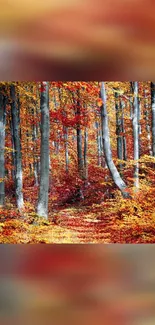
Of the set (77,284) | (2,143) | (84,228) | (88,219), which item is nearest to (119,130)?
(88,219)

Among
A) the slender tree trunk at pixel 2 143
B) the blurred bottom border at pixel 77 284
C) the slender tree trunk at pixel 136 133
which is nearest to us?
the blurred bottom border at pixel 77 284

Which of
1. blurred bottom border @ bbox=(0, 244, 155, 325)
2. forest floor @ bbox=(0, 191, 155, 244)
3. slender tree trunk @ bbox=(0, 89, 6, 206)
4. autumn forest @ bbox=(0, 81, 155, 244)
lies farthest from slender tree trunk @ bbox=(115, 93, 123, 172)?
slender tree trunk @ bbox=(0, 89, 6, 206)

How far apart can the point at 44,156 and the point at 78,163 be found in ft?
1.30

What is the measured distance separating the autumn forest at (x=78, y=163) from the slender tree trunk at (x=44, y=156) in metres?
0.01

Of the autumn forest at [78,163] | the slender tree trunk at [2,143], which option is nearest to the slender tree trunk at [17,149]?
the autumn forest at [78,163]

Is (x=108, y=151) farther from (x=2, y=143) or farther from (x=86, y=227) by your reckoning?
(x=2, y=143)

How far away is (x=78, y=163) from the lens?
4246mm

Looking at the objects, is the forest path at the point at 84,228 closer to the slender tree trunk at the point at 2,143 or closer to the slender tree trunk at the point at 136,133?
the slender tree trunk at the point at 2,143

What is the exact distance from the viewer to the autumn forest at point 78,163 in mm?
4113
